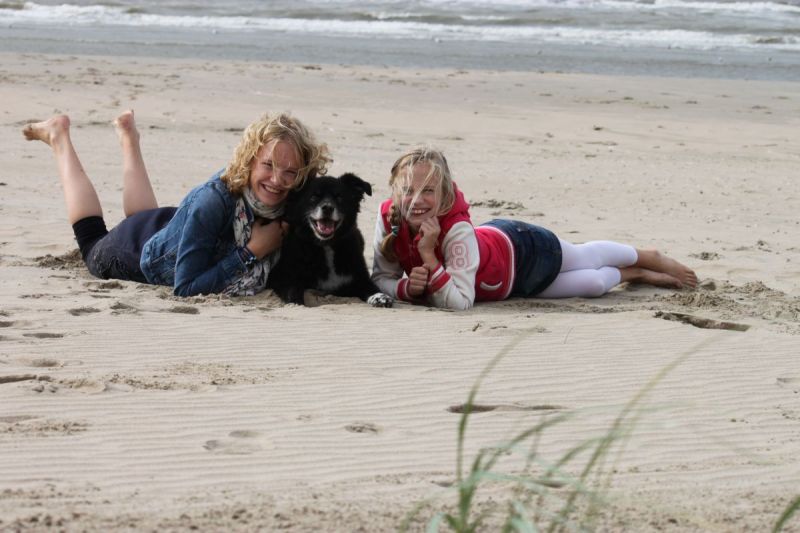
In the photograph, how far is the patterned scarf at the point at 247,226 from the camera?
6531mm

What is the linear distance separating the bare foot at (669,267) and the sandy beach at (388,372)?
116 mm

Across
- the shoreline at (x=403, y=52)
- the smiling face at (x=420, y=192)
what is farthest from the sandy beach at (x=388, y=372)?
the shoreline at (x=403, y=52)

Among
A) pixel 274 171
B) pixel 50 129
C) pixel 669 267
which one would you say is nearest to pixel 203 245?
pixel 274 171

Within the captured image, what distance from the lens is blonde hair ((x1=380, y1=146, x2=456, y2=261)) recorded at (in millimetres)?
6332

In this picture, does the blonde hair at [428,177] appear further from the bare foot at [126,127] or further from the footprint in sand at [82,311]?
the bare foot at [126,127]

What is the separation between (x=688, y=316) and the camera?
6.46 m

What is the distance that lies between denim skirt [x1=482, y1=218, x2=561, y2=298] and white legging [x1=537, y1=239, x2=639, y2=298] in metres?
0.10

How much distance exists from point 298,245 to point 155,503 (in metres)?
3.11

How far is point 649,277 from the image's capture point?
290 inches

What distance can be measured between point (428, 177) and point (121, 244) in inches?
79.5

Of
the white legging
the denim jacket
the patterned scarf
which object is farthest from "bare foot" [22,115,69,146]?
the white legging

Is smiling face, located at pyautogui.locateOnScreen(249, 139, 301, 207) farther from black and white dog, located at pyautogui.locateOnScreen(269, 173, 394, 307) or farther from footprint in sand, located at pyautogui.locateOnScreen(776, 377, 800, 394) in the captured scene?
footprint in sand, located at pyautogui.locateOnScreen(776, 377, 800, 394)

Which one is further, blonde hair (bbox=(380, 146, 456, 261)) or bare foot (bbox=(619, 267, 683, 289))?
Answer: bare foot (bbox=(619, 267, 683, 289))

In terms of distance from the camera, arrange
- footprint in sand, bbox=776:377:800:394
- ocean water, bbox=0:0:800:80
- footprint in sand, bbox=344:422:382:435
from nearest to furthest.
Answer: footprint in sand, bbox=344:422:382:435 → footprint in sand, bbox=776:377:800:394 → ocean water, bbox=0:0:800:80
